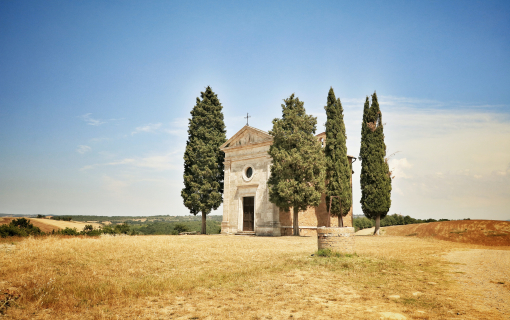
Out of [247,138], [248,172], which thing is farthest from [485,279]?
[247,138]

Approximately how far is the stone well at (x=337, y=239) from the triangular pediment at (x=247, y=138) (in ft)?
46.1

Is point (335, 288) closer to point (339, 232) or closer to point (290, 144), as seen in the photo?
point (339, 232)

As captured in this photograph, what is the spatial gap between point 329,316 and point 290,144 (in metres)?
17.4

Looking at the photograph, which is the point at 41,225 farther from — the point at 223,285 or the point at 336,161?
the point at 336,161

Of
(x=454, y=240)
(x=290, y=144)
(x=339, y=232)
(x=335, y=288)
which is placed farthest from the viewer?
(x=290, y=144)

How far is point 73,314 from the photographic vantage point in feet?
20.0

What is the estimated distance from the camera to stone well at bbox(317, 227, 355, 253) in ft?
36.3

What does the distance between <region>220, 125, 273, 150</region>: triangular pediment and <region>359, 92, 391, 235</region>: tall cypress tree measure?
756 centimetres

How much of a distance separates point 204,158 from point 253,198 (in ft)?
18.5

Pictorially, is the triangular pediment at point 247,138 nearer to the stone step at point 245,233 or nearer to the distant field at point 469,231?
the stone step at point 245,233

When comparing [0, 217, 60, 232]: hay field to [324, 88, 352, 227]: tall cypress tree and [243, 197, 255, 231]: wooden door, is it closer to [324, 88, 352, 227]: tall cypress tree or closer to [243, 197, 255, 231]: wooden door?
[243, 197, 255, 231]: wooden door

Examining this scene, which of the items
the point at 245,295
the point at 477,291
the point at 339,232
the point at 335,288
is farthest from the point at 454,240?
the point at 245,295

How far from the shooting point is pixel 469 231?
20125 mm

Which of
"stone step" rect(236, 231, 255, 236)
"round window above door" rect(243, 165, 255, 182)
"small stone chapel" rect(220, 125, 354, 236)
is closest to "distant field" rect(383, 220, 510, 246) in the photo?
"small stone chapel" rect(220, 125, 354, 236)
